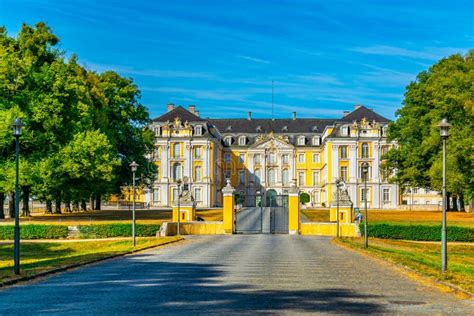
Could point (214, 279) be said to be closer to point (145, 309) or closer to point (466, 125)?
point (145, 309)

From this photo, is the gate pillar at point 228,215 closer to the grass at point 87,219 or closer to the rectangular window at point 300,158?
the grass at point 87,219

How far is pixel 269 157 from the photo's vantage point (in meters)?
110

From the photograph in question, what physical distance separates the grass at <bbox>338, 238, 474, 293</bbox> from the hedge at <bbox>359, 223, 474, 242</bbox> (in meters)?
1.87

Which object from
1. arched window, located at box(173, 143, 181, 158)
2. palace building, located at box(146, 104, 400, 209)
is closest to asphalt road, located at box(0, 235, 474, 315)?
palace building, located at box(146, 104, 400, 209)

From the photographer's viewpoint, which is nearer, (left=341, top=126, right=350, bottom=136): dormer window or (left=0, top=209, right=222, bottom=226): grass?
(left=0, top=209, right=222, bottom=226): grass

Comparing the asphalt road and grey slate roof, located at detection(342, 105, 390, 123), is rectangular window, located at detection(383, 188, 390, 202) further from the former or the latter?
the asphalt road

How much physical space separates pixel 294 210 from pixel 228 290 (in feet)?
95.2

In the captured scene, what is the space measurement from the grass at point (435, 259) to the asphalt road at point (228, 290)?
781mm

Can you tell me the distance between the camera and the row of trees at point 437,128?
51.6 m

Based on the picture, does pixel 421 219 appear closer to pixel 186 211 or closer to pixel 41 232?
pixel 186 211

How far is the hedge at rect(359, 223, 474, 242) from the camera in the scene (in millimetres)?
39344

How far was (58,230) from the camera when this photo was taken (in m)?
40.1

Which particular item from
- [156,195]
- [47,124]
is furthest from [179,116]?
[47,124]

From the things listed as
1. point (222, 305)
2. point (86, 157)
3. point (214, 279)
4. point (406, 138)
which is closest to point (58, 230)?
point (86, 157)
